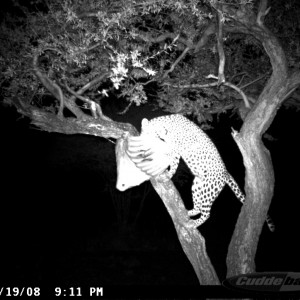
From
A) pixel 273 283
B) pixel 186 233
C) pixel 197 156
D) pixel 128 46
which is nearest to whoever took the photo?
pixel 273 283

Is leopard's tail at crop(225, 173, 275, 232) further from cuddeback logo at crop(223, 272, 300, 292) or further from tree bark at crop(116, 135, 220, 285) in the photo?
cuddeback logo at crop(223, 272, 300, 292)

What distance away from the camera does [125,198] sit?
39.9ft

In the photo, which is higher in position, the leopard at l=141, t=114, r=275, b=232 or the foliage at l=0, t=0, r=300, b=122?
the foliage at l=0, t=0, r=300, b=122

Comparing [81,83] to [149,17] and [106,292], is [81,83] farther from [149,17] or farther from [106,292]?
[106,292]

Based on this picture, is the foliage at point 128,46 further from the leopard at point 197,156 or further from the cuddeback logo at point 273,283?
the cuddeback logo at point 273,283

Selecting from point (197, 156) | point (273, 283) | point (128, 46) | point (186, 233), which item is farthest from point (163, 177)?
point (128, 46)

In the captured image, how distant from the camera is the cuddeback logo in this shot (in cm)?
352

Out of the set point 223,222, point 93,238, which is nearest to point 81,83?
point 93,238

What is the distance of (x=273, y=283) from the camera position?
140 inches

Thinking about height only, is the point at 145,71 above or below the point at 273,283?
above

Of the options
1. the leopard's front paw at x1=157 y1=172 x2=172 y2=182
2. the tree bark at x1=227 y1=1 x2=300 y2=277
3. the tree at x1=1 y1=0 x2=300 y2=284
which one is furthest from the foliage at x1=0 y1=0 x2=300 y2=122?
the leopard's front paw at x1=157 y1=172 x2=172 y2=182

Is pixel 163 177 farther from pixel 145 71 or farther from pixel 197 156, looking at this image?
pixel 145 71

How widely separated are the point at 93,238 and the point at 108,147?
2.73 metres

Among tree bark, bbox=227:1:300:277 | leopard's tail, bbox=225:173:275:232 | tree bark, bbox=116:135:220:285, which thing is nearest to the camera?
tree bark, bbox=227:1:300:277
